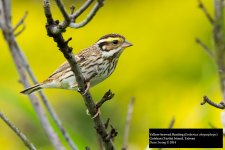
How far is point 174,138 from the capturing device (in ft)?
9.80

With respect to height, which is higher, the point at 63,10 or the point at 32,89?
the point at 32,89

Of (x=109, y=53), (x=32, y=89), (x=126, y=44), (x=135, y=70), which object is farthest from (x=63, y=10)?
(x=135, y=70)

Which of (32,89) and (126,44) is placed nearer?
(126,44)

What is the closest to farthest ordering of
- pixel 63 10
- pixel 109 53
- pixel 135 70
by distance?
pixel 63 10, pixel 109 53, pixel 135 70

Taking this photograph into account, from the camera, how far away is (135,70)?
6.21 m

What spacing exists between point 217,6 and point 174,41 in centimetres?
367

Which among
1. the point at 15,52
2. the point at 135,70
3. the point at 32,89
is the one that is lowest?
the point at 32,89

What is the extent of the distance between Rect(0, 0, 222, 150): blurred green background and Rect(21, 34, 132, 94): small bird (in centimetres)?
170

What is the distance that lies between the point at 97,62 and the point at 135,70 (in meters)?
2.81

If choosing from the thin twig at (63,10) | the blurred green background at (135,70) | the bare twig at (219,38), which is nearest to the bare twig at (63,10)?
the thin twig at (63,10)

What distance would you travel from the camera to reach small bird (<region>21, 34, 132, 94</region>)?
10.8ft

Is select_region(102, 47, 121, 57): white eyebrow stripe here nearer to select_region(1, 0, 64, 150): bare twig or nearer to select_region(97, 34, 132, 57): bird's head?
select_region(97, 34, 132, 57): bird's head

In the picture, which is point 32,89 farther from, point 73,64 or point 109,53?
point 73,64

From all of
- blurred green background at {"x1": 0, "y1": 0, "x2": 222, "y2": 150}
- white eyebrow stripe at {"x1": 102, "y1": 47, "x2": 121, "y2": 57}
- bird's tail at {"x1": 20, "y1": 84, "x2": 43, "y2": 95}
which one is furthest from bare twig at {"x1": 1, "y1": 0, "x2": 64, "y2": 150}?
blurred green background at {"x1": 0, "y1": 0, "x2": 222, "y2": 150}
